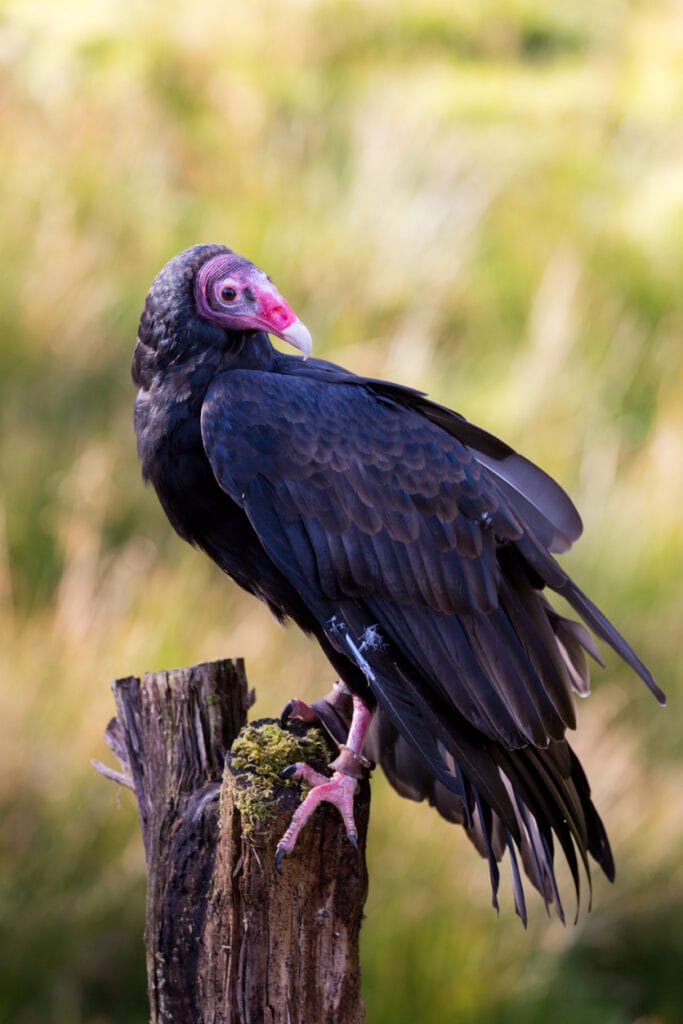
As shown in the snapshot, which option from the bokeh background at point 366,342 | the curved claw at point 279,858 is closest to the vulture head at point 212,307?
the curved claw at point 279,858

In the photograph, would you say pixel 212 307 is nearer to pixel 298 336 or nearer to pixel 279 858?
pixel 298 336

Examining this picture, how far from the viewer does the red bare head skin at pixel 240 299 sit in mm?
2752

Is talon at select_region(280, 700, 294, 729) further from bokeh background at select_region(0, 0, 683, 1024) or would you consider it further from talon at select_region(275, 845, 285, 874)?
bokeh background at select_region(0, 0, 683, 1024)

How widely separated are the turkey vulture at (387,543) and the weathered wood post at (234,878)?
0.41ft

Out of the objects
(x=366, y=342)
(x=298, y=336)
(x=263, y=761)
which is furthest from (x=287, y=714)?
(x=366, y=342)

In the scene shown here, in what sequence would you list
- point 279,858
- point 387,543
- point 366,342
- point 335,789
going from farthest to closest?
point 366,342, point 387,543, point 335,789, point 279,858

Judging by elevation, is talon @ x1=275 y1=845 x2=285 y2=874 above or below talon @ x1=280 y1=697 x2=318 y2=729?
below

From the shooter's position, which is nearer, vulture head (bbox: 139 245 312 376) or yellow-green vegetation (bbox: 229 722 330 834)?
yellow-green vegetation (bbox: 229 722 330 834)

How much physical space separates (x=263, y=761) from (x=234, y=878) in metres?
0.23

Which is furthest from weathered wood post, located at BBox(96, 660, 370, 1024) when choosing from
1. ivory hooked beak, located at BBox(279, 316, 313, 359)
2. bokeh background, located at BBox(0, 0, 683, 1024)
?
bokeh background, located at BBox(0, 0, 683, 1024)

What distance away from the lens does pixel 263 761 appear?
2.38 m

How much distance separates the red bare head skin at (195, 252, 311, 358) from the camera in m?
2.75

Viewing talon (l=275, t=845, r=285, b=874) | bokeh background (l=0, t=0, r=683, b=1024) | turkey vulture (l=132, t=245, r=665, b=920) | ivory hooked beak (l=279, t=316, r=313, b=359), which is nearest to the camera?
talon (l=275, t=845, r=285, b=874)

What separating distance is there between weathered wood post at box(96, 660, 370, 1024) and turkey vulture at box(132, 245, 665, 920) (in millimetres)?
125
